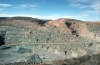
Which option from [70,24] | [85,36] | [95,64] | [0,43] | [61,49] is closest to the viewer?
[95,64]

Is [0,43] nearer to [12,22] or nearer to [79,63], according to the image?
[12,22]

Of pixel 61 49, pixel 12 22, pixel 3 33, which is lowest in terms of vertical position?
pixel 61 49

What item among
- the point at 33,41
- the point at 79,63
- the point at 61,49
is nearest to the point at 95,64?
the point at 79,63

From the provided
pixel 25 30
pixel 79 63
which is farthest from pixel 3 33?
pixel 79 63

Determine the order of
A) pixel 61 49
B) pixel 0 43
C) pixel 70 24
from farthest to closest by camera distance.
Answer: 1. pixel 70 24
2. pixel 0 43
3. pixel 61 49

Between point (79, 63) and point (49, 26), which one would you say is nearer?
point (79, 63)

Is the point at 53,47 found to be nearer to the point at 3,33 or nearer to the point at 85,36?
the point at 85,36

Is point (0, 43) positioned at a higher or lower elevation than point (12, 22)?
lower
